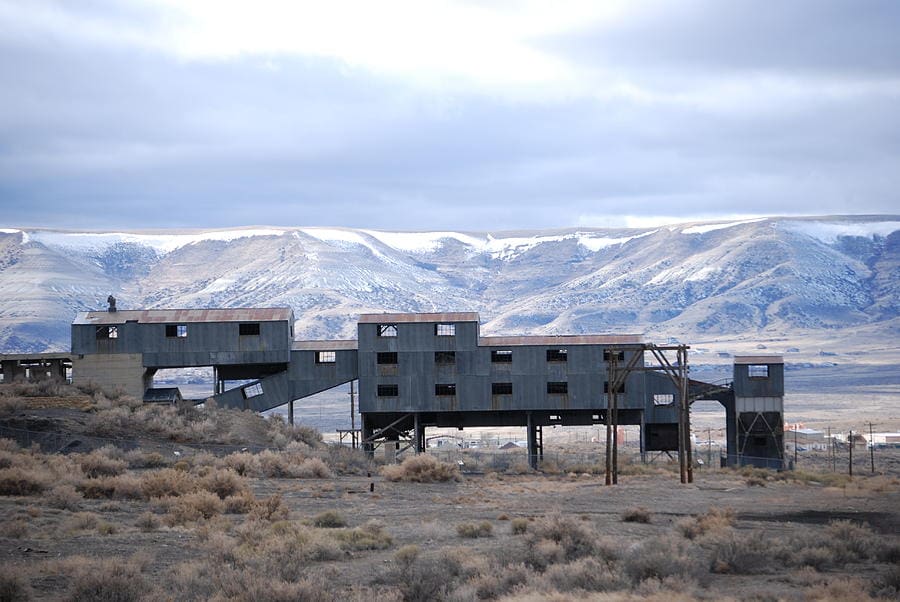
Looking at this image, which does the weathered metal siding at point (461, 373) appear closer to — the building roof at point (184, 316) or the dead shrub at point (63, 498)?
the building roof at point (184, 316)

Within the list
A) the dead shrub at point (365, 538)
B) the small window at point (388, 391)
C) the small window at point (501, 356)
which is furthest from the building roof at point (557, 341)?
the dead shrub at point (365, 538)

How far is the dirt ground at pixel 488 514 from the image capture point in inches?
808

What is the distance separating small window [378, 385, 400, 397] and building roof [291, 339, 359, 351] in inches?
95.7

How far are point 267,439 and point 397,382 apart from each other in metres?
7.76

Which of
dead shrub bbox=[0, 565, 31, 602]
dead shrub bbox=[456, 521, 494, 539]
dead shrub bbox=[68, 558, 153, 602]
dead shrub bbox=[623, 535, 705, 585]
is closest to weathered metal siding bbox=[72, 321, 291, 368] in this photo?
dead shrub bbox=[456, 521, 494, 539]

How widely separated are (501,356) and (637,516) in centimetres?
2717

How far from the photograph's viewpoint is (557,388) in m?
55.9

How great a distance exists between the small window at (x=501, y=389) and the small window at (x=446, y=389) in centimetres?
192

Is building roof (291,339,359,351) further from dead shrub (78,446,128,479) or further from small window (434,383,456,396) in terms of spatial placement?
dead shrub (78,446,128,479)

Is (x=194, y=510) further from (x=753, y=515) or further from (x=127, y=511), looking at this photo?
(x=753, y=515)

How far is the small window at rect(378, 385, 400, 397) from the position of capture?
55781mm

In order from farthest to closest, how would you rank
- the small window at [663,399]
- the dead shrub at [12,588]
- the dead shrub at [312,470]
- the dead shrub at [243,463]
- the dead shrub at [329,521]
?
the small window at [663,399] → the dead shrub at [312,470] → the dead shrub at [243,463] → the dead shrub at [329,521] → the dead shrub at [12,588]

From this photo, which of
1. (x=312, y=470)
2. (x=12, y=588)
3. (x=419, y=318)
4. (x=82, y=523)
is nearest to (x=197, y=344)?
(x=419, y=318)

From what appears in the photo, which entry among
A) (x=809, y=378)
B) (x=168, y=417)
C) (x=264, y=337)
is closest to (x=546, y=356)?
(x=264, y=337)
